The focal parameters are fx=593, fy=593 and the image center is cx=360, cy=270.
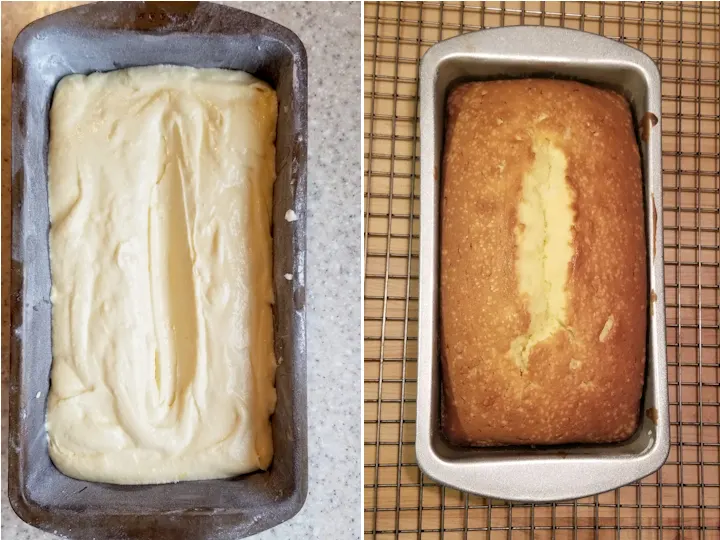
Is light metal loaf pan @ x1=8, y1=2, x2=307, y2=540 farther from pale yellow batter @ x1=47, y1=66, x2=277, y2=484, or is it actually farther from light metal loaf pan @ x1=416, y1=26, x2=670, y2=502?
light metal loaf pan @ x1=416, y1=26, x2=670, y2=502

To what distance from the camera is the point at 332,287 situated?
3.39ft

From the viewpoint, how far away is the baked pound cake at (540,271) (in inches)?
36.5

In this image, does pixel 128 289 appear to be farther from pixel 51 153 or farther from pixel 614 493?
pixel 614 493

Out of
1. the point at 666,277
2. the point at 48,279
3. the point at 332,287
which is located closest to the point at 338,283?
the point at 332,287

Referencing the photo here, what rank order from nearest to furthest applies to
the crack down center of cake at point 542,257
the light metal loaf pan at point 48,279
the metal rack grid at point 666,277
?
the light metal loaf pan at point 48,279
the crack down center of cake at point 542,257
the metal rack grid at point 666,277

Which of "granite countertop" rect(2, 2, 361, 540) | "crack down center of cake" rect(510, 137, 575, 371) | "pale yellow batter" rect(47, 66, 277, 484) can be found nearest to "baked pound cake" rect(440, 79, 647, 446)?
"crack down center of cake" rect(510, 137, 575, 371)

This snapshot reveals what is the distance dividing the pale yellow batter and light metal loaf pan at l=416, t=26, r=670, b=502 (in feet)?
0.82

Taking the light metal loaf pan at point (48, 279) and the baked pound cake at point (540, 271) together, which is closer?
the light metal loaf pan at point (48, 279)

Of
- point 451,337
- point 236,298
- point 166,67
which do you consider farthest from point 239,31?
point 451,337

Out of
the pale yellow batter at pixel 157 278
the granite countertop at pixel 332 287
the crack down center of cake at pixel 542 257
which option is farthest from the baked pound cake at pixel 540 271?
the pale yellow batter at pixel 157 278

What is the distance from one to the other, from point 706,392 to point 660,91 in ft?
1.75

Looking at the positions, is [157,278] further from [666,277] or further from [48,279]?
[666,277]

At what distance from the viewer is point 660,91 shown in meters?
1.00

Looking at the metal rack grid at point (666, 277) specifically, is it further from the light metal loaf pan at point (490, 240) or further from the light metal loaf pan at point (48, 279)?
the light metal loaf pan at point (48, 279)
